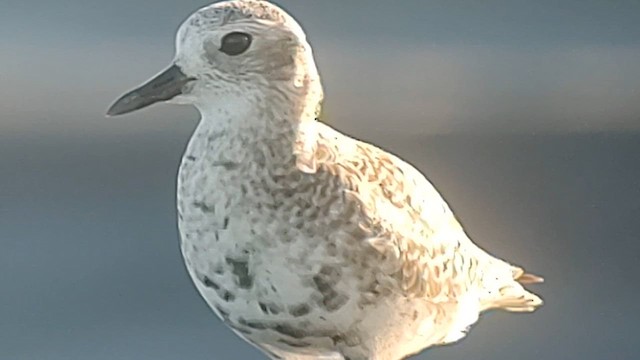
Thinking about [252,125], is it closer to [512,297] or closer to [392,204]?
[392,204]

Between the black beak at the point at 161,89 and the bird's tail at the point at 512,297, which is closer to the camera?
the black beak at the point at 161,89

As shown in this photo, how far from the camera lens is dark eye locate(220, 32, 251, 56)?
54cm

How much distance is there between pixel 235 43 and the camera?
1.76 ft

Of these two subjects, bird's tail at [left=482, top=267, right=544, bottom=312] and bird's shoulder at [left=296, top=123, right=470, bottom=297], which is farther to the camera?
bird's tail at [left=482, top=267, right=544, bottom=312]

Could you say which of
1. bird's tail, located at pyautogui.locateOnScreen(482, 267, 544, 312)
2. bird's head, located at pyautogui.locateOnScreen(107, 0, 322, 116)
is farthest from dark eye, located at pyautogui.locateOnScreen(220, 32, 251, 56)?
bird's tail, located at pyautogui.locateOnScreen(482, 267, 544, 312)

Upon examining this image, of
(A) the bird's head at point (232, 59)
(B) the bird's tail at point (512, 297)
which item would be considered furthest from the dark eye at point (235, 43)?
(B) the bird's tail at point (512, 297)

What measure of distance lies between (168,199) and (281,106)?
574 millimetres

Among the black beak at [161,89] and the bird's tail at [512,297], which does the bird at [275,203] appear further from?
the bird's tail at [512,297]

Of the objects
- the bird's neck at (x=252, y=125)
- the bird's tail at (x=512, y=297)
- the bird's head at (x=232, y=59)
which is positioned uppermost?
the bird's head at (x=232, y=59)

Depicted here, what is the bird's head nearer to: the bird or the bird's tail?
the bird

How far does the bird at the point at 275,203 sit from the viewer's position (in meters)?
0.55

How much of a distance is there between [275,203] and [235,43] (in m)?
0.07

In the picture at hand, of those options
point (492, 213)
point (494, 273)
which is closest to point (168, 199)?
point (492, 213)

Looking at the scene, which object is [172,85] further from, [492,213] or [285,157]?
[492,213]
